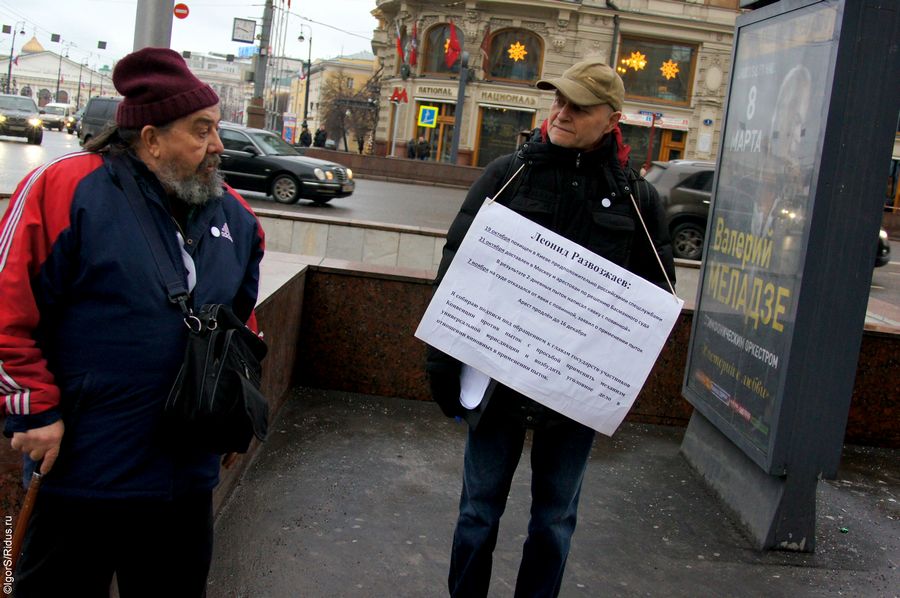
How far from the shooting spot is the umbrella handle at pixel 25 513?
83.4 inches

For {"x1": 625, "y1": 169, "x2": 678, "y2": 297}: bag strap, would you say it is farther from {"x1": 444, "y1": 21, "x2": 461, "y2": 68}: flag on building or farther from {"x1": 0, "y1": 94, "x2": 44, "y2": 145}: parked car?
{"x1": 444, "y1": 21, "x2": 461, "y2": 68}: flag on building

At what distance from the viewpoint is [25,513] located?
2.12m

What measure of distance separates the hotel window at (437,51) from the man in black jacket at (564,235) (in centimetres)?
4229

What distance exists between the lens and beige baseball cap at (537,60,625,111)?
2.76 meters

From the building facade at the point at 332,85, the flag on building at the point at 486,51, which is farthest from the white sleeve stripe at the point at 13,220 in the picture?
the building facade at the point at 332,85

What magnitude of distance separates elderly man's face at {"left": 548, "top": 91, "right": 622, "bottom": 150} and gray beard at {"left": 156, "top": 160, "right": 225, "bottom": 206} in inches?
40.1

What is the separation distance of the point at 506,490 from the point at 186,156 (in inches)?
55.7

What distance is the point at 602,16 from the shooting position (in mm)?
42844

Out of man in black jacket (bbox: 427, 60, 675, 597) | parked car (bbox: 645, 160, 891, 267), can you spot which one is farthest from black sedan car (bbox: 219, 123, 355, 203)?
man in black jacket (bbox: 427, 60, 675, 597)

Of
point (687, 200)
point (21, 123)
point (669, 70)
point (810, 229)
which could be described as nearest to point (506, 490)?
point (810, 229)

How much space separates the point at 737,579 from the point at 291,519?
180 cm

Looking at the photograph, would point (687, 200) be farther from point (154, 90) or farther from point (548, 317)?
point (154, 90)

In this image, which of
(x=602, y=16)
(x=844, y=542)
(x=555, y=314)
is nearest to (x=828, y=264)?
(x=844, y=542)

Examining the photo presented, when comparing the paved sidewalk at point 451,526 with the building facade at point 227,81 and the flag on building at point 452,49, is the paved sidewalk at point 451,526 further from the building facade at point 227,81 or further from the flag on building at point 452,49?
the building facade at point 227,81
